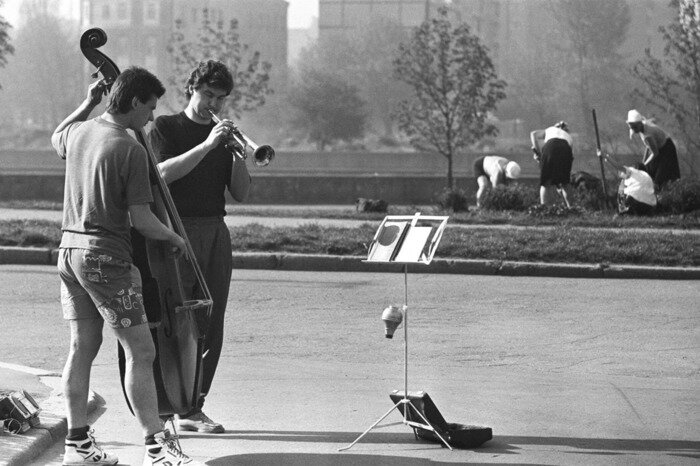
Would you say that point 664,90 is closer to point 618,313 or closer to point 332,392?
point 618,313

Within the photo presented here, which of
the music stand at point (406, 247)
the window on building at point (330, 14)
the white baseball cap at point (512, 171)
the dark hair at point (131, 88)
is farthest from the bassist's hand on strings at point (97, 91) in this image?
the window on building at point (330, 14)

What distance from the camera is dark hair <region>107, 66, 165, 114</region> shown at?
5371 mm

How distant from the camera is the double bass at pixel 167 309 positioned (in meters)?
5.70

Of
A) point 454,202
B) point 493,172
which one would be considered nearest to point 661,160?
point 493,172

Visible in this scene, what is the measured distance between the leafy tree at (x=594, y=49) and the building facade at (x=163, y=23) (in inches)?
1230

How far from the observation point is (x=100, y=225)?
5.39 m

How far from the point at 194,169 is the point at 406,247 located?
109 cm

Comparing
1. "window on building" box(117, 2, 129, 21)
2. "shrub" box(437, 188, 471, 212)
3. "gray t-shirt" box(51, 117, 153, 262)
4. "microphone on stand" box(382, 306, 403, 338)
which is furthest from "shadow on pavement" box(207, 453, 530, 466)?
"window on building" box(117, 2, 129, 21)

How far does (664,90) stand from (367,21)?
3150 inches

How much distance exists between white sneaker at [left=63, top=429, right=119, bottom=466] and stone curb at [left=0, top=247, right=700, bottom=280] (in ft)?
27.4

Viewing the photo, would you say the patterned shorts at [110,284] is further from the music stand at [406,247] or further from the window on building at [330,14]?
the window on building at [330,14]

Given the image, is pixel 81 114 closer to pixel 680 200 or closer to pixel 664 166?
pixel 680 200

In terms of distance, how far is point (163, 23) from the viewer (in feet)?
417

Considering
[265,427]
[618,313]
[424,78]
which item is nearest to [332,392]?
[265,427]
